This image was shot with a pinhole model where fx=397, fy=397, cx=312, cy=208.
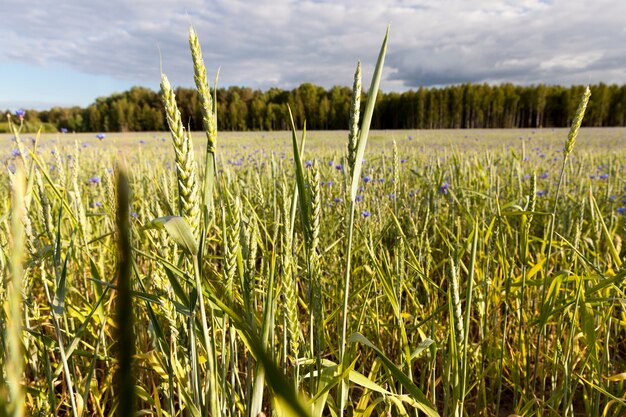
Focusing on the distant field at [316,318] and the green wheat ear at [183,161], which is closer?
the green wheat ear at [183,161]

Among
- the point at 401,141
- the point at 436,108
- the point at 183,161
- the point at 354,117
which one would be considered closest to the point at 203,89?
the point at 183,161

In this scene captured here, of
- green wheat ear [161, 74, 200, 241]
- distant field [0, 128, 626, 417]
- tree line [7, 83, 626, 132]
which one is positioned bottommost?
distant field [0, 128, 626, 417]

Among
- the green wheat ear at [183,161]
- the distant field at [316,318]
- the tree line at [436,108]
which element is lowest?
the distant field at [316,318]

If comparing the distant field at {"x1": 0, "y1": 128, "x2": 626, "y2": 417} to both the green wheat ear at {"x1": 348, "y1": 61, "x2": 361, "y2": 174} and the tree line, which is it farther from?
the tree line

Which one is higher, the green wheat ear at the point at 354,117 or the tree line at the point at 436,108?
the tree line at the point at 436,108

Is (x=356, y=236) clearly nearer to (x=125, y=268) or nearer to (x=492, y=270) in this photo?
(x=492, y=270)

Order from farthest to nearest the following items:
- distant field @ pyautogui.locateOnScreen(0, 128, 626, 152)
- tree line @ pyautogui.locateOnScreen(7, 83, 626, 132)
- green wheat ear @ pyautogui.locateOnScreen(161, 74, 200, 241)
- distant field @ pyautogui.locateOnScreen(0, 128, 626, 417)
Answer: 1. tree line @ pyautogui.locateOnScreen(7, 83, 626, 132)
2. distant field @ pyautogui.locateOnScreen(0, 128, 626, 152)
3. distant field @ pyautogui.locateOnScreen(0, 128, 626, 417)
4. green wheat ear @ pyautogui.locateOnScreen(161, 74, 200, 241)

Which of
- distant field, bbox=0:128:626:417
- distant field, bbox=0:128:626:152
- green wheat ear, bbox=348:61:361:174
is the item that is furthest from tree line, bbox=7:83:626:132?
Result: green wheat ear, bbox=348:61:361:174

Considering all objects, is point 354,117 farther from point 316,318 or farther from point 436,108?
point 436,108

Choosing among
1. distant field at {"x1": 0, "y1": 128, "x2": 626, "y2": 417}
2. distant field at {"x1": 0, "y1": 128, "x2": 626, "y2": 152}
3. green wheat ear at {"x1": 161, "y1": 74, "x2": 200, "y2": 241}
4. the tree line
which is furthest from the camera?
the tree line

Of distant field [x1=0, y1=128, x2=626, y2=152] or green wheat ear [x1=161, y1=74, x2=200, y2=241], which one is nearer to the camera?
green wheat ear [x1=161, y1=74, x2=200, y2=241]

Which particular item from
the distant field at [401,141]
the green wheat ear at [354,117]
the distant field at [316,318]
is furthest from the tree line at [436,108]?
the green wheat ear at [354,117]

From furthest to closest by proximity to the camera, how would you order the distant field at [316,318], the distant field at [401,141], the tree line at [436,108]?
the tree line at [436,108] → the distant field at [401,141] → the distant field at [316,318]

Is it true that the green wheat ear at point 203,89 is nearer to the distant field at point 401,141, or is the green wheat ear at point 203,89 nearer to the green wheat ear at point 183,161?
the green wheat ear at point 183,161
